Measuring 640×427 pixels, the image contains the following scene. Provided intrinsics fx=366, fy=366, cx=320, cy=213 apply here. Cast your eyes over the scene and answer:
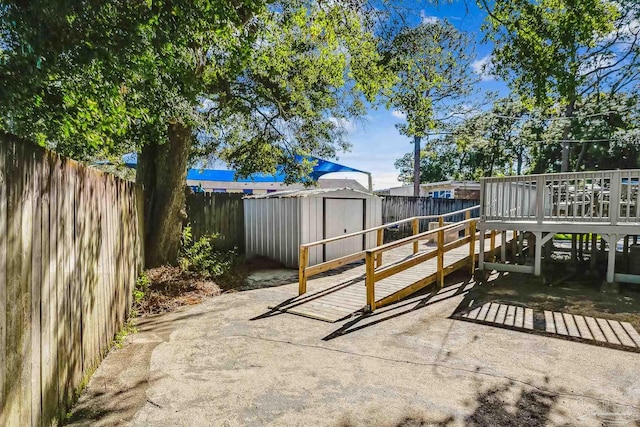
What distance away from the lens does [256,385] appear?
3266mm

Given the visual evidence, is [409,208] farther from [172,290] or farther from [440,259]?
[172,290]

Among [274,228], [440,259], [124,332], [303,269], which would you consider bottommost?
[124,332]

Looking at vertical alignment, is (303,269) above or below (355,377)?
above

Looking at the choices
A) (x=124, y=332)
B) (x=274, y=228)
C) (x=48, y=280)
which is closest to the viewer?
(x=48, y=280)

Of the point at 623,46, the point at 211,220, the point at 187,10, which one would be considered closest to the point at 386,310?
the point at 187,10

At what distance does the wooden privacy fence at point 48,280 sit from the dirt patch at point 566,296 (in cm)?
536

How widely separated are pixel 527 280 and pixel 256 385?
610cm

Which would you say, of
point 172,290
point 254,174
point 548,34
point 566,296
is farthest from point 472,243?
point 254,174

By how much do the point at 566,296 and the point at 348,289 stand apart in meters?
3.68

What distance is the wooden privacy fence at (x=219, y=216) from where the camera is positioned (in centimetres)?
965

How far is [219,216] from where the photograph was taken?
9.95 m

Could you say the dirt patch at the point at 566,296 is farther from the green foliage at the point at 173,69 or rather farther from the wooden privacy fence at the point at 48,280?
the wooden privacy fence at the point at 48,280

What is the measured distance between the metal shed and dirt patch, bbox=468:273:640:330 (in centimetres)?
379

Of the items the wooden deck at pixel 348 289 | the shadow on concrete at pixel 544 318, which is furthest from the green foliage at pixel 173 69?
the shadow on concrete at pixel 544 318
